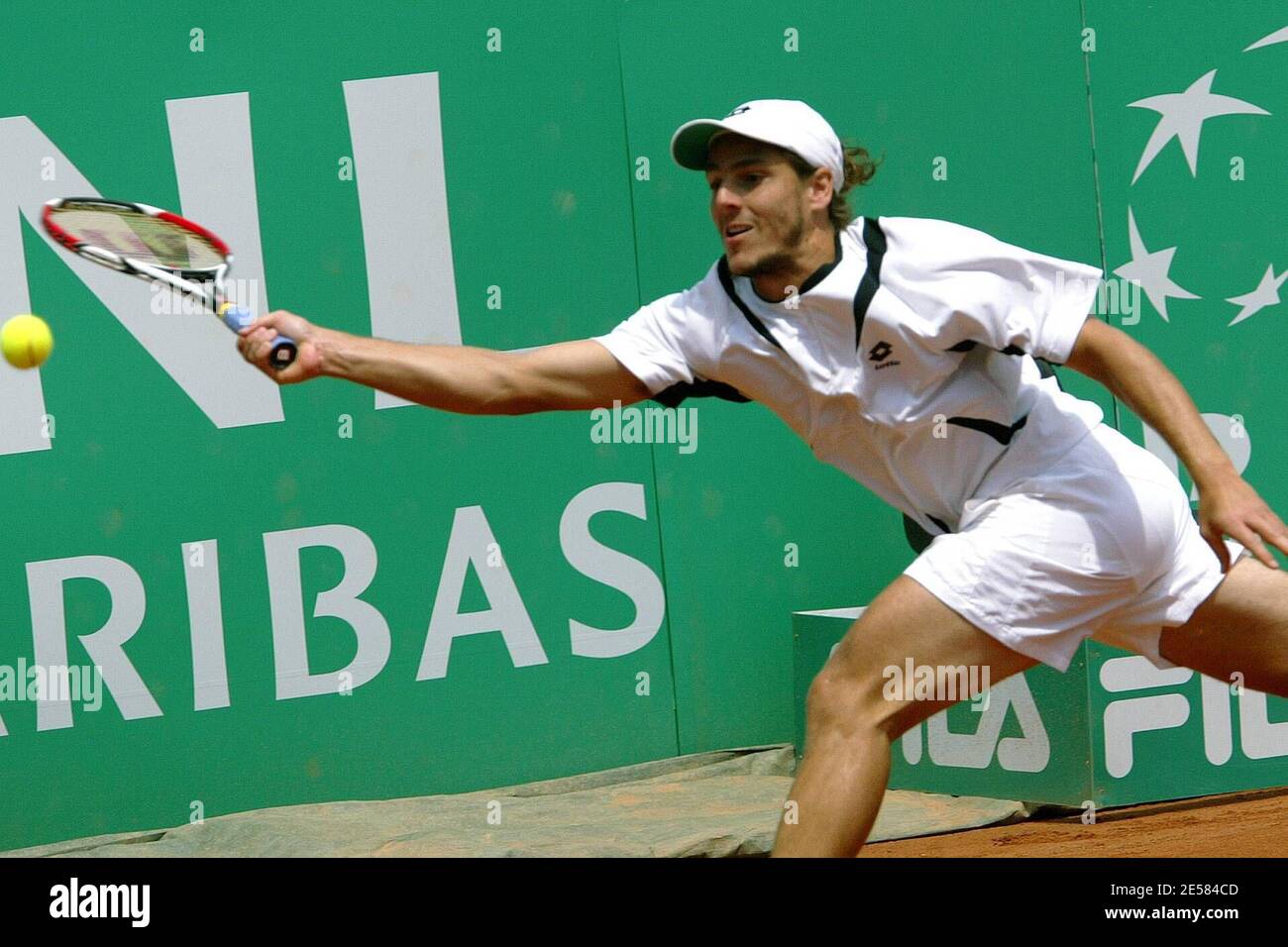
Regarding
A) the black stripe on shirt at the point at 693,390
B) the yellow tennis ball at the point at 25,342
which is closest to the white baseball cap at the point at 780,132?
the black stripe on shirt at the point at 693,390

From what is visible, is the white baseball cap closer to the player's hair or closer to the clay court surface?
the player's hair

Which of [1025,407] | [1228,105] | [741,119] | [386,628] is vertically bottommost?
[386,628]

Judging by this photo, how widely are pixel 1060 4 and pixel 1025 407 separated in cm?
307

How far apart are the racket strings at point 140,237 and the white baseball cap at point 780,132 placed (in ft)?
3.66

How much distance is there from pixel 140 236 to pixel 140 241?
13 millimetres

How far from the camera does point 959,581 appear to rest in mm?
3203

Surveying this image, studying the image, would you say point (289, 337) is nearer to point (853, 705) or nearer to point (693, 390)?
point (693, 390)

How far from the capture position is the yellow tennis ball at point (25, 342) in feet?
12.5

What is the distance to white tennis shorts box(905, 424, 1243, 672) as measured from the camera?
3.24 m

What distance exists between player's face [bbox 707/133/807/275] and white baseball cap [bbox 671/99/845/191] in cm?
5

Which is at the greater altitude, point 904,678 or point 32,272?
point 32,272
